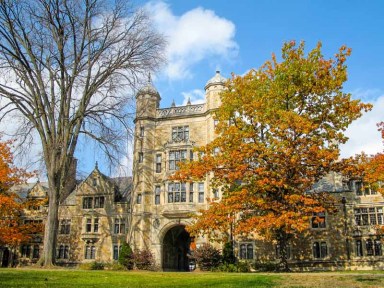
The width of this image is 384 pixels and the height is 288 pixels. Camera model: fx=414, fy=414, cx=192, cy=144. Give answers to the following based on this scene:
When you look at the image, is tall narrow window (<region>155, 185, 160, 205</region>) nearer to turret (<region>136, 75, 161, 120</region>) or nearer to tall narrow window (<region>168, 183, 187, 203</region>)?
tall narrow window (<region>168, 183, 187, 203</region>)

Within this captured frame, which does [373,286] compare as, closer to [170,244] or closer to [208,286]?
[208,286]

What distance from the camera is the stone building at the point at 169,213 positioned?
97.0ft

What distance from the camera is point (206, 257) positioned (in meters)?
27.9

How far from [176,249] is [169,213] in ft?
16.7

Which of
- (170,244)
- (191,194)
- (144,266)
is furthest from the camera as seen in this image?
(170,244)

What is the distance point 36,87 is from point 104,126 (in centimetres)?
451

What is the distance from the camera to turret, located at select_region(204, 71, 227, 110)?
32.6 meters

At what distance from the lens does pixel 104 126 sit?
23672 mm

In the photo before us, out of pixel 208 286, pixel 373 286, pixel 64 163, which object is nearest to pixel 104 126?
pixel 64 163

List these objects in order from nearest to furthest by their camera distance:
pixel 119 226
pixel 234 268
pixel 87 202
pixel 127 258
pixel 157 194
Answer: pixel 234 268, pixel 127 258, pixel 157 194, pixel 119 226, pixel 87 202

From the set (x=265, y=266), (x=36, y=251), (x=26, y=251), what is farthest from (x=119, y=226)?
(x=265, y=266)

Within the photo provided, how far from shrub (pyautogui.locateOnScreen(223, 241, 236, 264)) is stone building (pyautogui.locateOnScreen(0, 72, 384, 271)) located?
1709mm

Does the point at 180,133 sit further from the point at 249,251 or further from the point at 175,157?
the point at 249,251

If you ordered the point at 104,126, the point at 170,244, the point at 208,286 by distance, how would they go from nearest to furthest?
the point at 208,286
the point at 104,126
the point at 170,244
